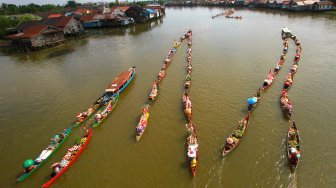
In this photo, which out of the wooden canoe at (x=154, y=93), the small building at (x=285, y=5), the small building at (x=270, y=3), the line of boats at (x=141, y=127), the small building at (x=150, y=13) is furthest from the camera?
the small building at (x=270, y=3)

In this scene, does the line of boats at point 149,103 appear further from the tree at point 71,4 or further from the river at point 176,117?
the tree at point 71,4

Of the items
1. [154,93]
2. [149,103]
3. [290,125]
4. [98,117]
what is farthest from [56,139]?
[290,125]

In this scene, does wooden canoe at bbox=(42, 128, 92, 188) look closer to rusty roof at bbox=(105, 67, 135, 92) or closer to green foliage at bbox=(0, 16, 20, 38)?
rusty roof at bbox=(105, 67, 135, 92)

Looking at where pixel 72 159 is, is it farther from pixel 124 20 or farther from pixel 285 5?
pixel 285 5

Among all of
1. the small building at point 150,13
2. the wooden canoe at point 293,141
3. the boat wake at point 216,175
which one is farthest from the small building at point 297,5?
the boat wake at point 216,175

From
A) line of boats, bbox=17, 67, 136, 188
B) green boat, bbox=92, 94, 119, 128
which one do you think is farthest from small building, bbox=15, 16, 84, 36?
green boat, bbox=92, 94, 119, 128

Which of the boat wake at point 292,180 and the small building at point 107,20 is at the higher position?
the small building at point 107,20
